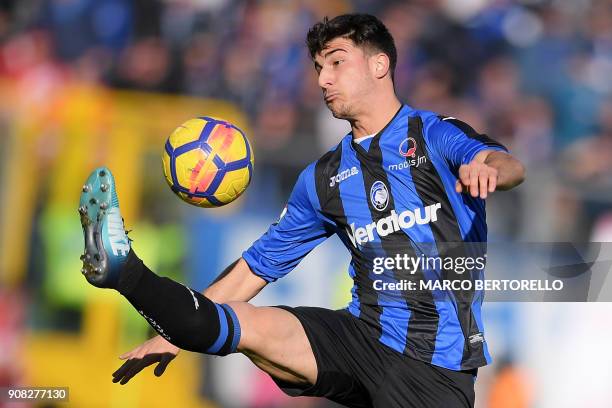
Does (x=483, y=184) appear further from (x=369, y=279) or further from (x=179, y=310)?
(x=179, y=310)

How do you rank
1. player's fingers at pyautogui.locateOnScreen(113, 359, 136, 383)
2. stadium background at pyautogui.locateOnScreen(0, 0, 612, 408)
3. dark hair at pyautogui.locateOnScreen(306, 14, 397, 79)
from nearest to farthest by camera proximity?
player's fingers at pyautogui.locateOnScreen(113, 359, 136, 383)
dark hair at pyautogui.locateOnScreen(306, 14, 397, 79)
stadium background at pyautogui.locateOnScreen(0, 0, 612, 408)

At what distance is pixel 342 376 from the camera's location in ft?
13.6

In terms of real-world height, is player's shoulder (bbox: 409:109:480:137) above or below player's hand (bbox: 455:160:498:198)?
above

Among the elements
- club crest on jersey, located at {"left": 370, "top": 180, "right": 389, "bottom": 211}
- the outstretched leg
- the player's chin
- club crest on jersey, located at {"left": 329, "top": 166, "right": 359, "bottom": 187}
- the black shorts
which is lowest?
the black shorts

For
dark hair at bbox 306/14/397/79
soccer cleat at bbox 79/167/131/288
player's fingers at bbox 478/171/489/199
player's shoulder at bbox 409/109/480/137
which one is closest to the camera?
player's fingers at bbox 478/171/489/199

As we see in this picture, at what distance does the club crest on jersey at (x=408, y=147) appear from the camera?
4188 mm

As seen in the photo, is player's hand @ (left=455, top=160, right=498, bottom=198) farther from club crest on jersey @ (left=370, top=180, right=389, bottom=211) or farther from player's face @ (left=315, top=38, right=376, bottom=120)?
player's face @ (left=315, top=38, right=376, bottom=120)

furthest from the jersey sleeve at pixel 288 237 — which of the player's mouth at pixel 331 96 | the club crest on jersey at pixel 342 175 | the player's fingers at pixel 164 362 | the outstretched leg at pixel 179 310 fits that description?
the player's fingers at pixel 164 362

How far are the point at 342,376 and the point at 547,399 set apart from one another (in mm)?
3491

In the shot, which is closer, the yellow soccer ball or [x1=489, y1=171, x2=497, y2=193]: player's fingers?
[x1=489, y1=171, x2=497, y2=193]: player's fingers

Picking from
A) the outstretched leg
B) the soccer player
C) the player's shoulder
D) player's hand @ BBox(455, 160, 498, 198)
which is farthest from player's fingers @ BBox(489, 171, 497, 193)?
the outstretched leg

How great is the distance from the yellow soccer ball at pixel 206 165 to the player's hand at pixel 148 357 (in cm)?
73

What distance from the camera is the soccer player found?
12.5 feet

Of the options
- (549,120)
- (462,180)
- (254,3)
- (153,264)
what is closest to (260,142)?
(153,264)
